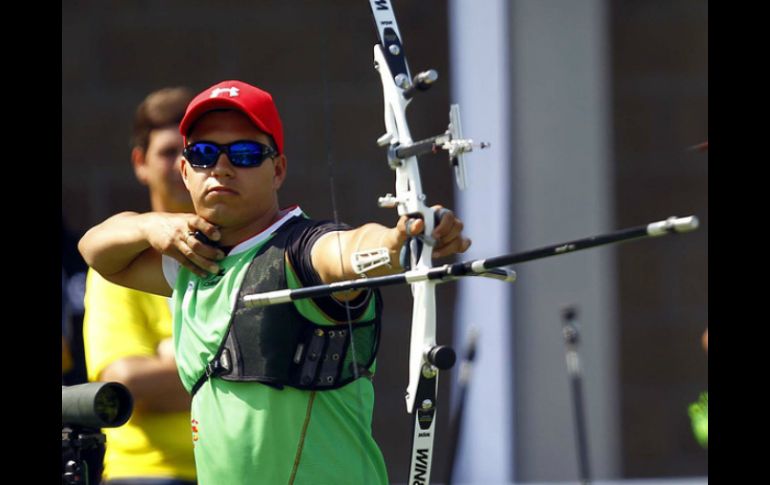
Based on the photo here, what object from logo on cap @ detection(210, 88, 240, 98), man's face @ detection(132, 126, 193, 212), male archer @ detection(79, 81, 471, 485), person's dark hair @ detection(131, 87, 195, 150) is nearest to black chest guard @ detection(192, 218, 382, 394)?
male archer @ detection(79, 81, 471, 485)

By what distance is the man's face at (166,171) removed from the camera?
338cm

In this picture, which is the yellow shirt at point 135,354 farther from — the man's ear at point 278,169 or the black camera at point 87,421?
the man's ear at point 278,169

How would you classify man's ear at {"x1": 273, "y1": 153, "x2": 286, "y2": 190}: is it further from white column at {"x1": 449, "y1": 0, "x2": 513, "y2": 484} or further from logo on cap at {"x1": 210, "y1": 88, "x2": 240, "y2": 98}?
white column at {"x1": 449, "y1": 0, "x2": 513, "y2": 484}

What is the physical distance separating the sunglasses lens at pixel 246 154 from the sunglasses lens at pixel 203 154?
0.03m

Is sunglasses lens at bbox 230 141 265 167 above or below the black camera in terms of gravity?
above

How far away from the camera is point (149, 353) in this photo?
3.47 metres

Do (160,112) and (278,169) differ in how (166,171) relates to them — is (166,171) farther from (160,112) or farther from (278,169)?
(278,169)

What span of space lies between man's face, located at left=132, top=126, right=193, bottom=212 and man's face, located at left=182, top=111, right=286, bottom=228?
57cm

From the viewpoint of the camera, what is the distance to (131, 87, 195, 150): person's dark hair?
3441 mm

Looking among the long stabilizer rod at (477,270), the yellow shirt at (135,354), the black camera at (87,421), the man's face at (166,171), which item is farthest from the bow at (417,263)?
the yellow shirt at (135,354)
